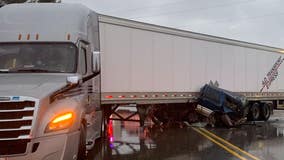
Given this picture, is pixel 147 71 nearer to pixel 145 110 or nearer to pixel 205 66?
pixel 145 110

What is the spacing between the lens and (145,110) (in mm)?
14336

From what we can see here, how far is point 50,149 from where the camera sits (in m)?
5.69

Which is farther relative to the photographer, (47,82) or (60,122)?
(47,82)

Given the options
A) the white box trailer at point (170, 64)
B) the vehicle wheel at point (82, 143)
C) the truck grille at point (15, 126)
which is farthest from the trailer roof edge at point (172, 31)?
the truck grille at point (15, 126)

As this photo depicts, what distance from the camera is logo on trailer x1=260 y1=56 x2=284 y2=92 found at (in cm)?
2012

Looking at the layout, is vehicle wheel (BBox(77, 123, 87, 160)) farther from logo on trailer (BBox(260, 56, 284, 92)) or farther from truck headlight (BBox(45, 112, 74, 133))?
logo on trailer (BBox(260, 56, 284, 92))

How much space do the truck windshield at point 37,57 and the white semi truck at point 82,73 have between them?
0.06ft

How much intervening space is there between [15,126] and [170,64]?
9.73 metres

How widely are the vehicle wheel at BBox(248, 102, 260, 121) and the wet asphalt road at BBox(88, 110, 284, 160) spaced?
340 centimetres

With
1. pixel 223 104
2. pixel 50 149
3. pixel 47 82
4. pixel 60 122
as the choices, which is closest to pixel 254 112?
pixel 223 104

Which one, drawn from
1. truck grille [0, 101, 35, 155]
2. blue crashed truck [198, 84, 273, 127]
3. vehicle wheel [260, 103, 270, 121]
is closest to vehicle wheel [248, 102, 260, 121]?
vehicle wheel [260, 103, 270, 121]

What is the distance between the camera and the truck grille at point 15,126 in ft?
18.0

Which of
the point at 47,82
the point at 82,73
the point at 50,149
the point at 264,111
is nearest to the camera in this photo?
the point at 50,149

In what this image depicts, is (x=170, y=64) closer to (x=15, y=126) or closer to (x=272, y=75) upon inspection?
(x=272, y=75)
